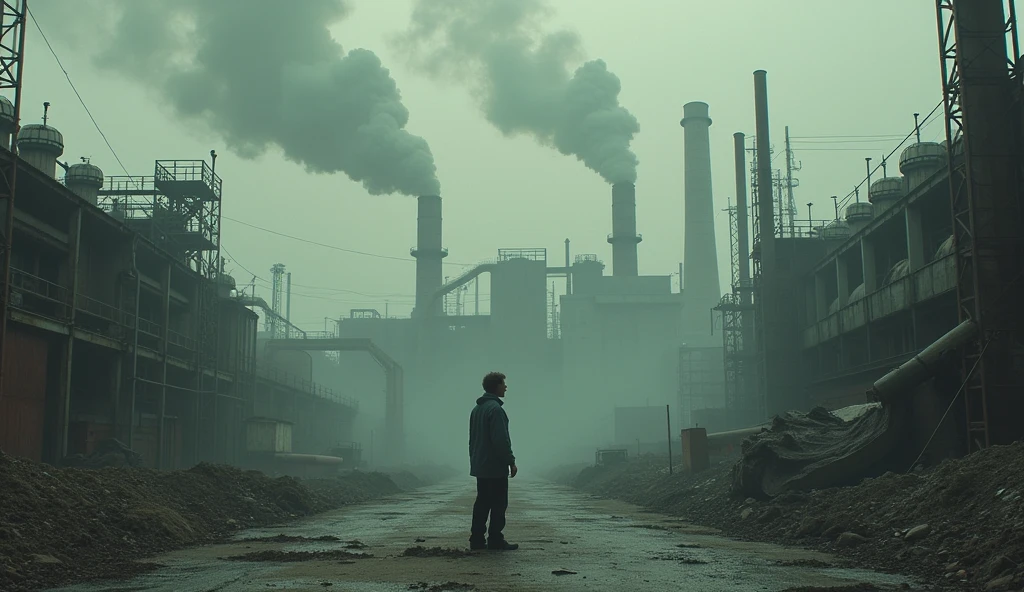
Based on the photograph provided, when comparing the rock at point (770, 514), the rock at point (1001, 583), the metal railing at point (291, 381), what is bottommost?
the rock at point (770, 514)

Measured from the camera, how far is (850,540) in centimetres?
945

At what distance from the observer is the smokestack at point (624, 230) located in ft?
232

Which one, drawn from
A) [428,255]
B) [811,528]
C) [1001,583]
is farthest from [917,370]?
[428,255]

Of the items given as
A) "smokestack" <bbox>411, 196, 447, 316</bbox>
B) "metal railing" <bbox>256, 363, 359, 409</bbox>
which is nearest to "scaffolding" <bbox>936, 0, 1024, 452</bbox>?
"metal railing" <bbox>256, 363, 359, 409</bbox>

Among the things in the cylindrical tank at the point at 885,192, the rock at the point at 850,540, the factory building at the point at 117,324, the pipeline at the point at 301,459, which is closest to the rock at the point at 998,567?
the rock at the point at 850,540

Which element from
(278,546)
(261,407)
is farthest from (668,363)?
(278,546)

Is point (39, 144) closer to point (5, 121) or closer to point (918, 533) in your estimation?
point (5, 121)

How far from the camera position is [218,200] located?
38.5 m

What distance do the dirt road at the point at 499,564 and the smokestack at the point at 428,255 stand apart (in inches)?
2140

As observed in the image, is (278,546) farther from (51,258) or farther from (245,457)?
(245,457)

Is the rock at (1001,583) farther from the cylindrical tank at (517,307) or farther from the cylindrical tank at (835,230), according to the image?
the cylindrical tank at (517,307)

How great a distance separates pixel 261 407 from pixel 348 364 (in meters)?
38.3

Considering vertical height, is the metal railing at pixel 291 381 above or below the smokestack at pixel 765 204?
below

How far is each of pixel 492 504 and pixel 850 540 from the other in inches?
147
